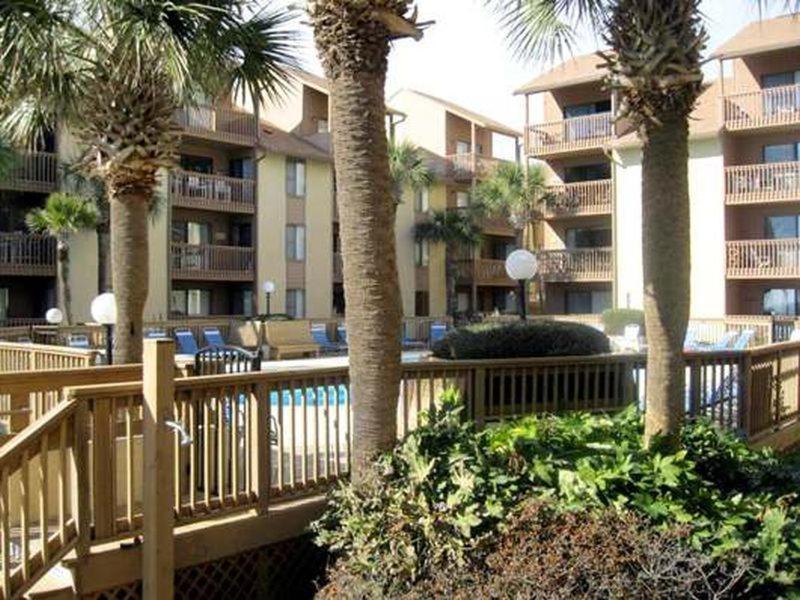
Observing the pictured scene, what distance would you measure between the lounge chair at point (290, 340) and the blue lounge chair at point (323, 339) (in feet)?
0.95

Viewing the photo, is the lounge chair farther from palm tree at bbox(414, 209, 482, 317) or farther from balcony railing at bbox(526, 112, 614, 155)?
balcony railing at bbox(526, 112, 614, 155)

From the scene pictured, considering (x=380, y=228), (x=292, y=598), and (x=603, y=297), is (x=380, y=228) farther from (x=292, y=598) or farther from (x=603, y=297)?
(x=603, y=297)

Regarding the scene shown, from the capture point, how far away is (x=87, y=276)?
103 feet

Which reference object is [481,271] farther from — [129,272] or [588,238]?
[129,272]

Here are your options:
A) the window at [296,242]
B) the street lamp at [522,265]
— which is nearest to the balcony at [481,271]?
the window at [296,242]

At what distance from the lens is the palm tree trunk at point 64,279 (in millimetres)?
29281

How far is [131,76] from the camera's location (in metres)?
10.7

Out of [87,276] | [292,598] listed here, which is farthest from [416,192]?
[292,598]

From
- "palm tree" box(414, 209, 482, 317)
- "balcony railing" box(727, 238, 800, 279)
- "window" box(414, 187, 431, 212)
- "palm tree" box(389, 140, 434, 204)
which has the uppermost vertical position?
"palm tree" box(389, 140, 434, 204)

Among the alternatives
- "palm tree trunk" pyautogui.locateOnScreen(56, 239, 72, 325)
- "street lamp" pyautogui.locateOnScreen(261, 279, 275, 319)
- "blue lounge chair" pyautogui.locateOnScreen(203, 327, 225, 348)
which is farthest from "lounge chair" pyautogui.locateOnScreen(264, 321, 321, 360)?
"palm tree trunk" pyautogui.locateOnScreen(56, 239, 72, 325)

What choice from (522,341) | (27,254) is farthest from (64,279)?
(522,341)

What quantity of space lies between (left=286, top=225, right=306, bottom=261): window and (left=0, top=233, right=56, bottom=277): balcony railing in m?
11.6

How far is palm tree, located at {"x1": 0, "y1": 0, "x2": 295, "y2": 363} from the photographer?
970cm

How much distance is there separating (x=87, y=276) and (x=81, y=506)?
27860 millimetres
